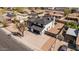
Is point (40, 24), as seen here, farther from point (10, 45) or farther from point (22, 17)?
point (10, 45)

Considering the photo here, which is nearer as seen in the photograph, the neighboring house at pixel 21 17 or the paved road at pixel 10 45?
the paved road at pixel 10 45

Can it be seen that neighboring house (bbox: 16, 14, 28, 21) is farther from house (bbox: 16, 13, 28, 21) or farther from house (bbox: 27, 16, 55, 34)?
house (bbox: 27, 16, 55, 34)

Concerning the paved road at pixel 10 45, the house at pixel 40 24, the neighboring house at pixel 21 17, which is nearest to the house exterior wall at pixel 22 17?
the neighboring house at pixel 21 17

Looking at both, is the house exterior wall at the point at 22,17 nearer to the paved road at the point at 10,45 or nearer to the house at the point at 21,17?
the house at the point at 21,17

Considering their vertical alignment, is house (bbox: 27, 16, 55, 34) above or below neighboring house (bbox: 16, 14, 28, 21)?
below

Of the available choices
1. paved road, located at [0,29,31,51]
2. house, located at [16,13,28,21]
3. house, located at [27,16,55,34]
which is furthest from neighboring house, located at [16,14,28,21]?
paved road, located at [0,29,31,51]

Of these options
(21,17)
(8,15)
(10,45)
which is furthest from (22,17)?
(10,45)
